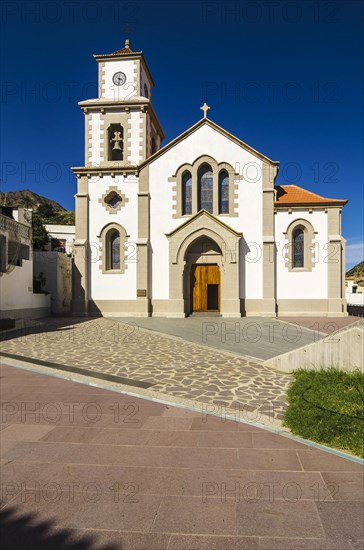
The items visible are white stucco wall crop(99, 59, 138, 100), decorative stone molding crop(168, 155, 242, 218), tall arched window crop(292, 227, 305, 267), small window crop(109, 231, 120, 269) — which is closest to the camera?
decorative stone molding crop(168, 155, 242, 218)

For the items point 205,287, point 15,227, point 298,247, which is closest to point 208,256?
point 205,287

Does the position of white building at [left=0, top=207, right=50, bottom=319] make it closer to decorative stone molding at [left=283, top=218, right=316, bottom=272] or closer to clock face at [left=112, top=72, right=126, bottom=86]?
clock face at [left=112, top=72, right=126, bottom=86]

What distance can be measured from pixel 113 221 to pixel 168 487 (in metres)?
19.4

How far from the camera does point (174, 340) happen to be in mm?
12344

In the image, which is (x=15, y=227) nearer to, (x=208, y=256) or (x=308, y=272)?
(x=208, y=256)

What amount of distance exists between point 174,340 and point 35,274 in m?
16.6

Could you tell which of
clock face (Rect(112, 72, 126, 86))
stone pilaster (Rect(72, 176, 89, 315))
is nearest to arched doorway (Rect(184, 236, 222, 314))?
stone pilaster (Rect(72, 176, 89, 315))

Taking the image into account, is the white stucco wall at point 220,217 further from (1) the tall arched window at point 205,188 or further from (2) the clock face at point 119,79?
(2) the clock face at point 119,79

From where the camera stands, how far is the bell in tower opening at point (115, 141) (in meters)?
22.6

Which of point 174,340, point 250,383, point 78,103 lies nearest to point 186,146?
point 78,103

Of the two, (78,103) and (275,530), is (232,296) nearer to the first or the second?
(78,103)

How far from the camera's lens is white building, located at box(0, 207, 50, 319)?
701 inches

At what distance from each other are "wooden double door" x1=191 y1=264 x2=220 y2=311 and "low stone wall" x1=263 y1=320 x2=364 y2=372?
44.4ft

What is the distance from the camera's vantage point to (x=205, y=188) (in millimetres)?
21422
